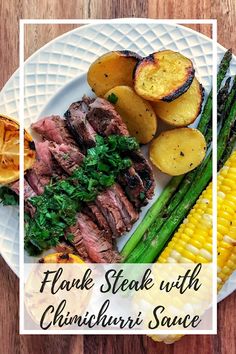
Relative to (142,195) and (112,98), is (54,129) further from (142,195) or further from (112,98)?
(142,195)

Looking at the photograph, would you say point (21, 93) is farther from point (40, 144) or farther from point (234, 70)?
point (234, 70)

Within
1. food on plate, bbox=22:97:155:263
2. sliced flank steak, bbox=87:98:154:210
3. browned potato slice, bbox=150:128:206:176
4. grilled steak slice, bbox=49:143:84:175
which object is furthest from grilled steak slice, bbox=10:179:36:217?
browned potato slice, bbox=150:128:206:176

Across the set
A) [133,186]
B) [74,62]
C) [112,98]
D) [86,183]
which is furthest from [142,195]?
[74,62]

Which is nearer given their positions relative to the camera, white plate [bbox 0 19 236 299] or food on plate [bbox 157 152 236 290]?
food on plate [bbox 157 152 236 290]

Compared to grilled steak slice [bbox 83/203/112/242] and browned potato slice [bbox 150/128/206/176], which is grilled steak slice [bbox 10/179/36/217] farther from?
browned potato slice [bbox 150/128/206/176]

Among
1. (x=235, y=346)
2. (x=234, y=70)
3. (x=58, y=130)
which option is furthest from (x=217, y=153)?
(x=235, y=346)

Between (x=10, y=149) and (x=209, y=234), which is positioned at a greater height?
(x=10, y=149)
